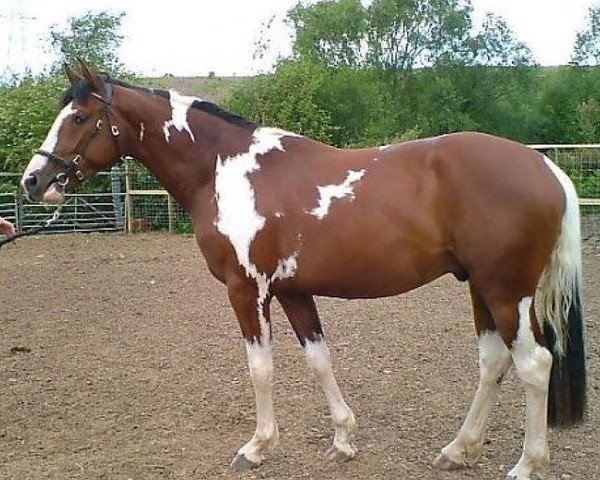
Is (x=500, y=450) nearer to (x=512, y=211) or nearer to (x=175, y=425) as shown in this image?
(x=512, y=211)

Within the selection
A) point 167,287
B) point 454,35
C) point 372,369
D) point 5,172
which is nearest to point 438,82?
point 454,35

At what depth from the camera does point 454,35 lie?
31.3 meters

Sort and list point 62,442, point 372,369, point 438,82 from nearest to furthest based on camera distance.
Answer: point 62,442 < point 372,369 < point 438,82

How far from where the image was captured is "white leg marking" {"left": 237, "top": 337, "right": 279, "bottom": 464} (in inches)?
146

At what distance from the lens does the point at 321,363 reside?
382cm

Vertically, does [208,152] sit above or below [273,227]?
above

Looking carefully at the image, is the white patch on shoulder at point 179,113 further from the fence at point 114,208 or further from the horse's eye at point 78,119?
the fence at point 114,208

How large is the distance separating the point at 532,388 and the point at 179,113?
2224 millimetres

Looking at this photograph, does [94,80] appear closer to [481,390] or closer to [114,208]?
[481,390]

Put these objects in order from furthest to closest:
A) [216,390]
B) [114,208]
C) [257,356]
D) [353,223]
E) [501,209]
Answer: [114,208], [216,390], [257,356], [353,223], [501,209]

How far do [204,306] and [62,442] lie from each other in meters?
3.62

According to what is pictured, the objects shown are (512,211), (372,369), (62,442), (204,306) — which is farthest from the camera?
(204,306)

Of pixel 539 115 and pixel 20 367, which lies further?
pixel 539 115

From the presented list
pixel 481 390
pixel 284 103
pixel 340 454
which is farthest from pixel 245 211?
pixel 284 103
